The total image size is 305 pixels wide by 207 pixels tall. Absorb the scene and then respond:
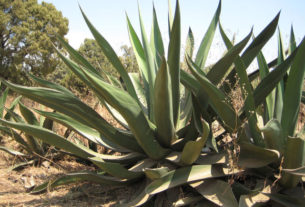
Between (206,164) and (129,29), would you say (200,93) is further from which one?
(129,29)

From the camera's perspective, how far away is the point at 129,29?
2.50 m

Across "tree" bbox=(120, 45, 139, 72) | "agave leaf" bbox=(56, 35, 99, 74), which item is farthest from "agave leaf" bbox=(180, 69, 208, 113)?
"tree" bbox=(120, 45, 139, 72)

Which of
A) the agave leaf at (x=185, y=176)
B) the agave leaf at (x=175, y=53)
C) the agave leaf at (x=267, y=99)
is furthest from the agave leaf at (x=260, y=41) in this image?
the agave leaf at (x=185, y=176)

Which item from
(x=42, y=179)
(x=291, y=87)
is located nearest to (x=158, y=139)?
(x=291, y=87)

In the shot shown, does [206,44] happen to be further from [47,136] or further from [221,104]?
[47,136]

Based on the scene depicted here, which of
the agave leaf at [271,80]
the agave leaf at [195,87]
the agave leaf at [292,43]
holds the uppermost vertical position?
the agave leaf at [292,43]

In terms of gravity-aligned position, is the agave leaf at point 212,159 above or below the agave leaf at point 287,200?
above

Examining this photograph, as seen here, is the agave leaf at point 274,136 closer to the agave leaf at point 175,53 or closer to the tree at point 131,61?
the agave leaf at point 175,53

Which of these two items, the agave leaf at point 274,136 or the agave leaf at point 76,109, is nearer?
the agave leaf at point 274,136

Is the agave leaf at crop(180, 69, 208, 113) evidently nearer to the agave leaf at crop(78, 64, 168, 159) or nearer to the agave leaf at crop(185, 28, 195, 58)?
the agave leaf at crop(78, 64, 168, 159)

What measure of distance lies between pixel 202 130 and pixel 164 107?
10.2 inches

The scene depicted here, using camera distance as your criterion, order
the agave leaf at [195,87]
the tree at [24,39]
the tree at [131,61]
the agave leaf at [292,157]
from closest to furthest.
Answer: the agave leaf at [292,157], the agave leaf at [195,87], the tree at [131,61], the tree at [24,39]

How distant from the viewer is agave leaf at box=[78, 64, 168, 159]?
1.71 meters

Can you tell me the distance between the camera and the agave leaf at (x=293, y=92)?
160 cm
